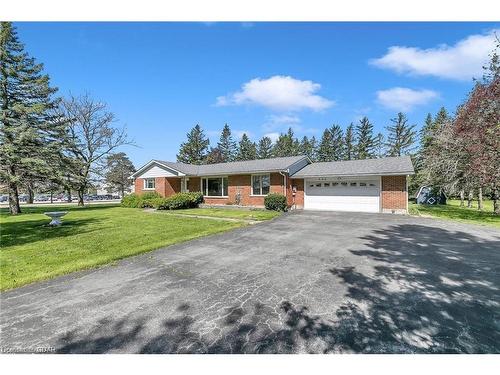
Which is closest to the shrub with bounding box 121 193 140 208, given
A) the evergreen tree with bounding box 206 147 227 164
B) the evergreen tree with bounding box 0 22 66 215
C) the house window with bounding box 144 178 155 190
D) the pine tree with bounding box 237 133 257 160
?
the house window with bounding box 144 178 155 190

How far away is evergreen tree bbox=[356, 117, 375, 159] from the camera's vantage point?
56.9 metres

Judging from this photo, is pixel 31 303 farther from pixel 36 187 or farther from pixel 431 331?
pixel 36 187

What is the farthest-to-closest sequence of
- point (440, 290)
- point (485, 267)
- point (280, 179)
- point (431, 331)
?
point (280, 179), point (485, 267), point (440, 290), point (431, 331)

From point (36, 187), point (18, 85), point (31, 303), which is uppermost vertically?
point (18, 85)

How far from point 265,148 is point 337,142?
18127 millimetres

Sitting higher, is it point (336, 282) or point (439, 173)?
point (439, 173)

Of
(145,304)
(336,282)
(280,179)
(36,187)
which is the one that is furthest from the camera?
(36,187)

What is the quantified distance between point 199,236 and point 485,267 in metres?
8.13

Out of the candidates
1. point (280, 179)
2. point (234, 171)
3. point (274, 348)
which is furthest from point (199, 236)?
point (234, 171)

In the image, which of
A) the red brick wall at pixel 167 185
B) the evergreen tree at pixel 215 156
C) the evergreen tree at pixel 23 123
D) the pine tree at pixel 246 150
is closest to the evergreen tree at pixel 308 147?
the pine tree at pixel 246 150

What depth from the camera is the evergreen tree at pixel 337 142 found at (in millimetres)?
60125

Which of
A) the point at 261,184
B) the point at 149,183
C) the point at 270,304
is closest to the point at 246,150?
the point at 149,183

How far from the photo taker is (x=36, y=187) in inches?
792

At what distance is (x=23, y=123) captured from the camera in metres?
18.6
